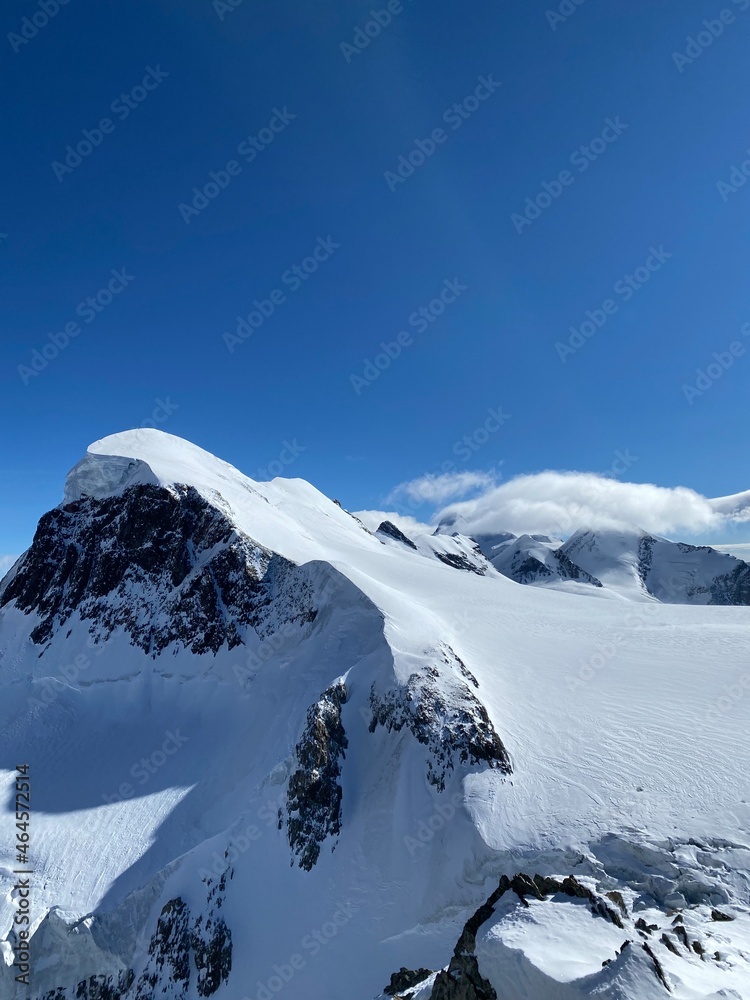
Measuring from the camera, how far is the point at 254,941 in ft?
80.4

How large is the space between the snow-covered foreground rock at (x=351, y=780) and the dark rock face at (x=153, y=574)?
1.03ft

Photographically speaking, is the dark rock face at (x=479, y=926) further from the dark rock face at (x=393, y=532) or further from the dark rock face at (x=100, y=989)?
the dark rock face at (x=393, y=532)

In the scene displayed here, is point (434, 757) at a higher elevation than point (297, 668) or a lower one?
lower

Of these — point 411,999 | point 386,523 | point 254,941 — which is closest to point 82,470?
point 254,941

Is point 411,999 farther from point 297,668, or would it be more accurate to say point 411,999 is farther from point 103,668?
→ point 103,668

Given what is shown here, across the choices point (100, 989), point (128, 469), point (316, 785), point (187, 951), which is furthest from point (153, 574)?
point (187, 951)

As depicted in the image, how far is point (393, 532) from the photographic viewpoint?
136500 mm

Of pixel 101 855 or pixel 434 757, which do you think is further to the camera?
pixel 101 855

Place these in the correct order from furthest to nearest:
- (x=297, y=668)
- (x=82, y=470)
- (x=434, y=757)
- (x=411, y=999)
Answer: (x=82, y=470) → (x=297, y=668) → (x=434, y=757) → (x=411, y=999)

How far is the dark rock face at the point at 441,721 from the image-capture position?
27.2m

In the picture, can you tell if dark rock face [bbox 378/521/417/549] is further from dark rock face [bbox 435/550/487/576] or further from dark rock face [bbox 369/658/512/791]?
dark rock face [bbox 369/658/512/791]

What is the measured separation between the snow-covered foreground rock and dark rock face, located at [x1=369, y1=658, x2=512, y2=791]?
0.15 meters

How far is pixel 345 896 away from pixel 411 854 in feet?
12.4

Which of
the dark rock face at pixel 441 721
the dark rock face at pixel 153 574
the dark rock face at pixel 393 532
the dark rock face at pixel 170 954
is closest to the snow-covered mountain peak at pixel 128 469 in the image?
the dark rock face at pixel 153 574
